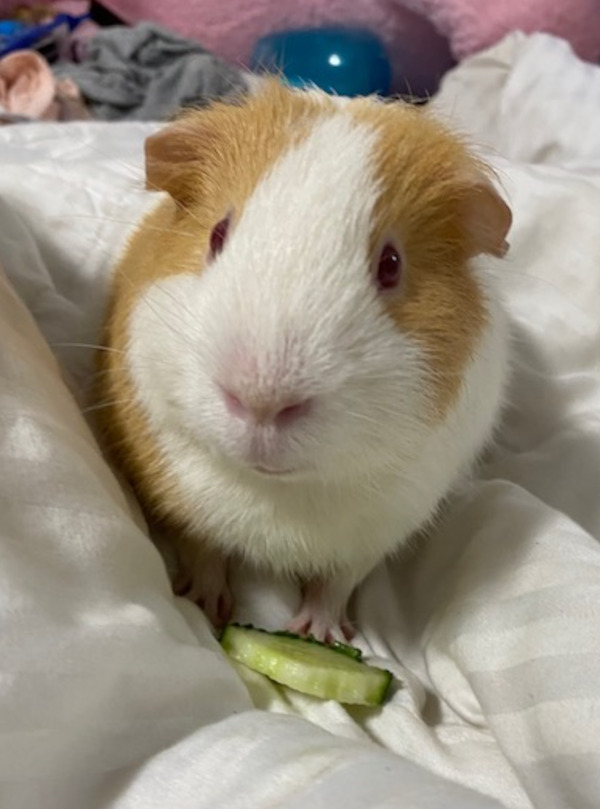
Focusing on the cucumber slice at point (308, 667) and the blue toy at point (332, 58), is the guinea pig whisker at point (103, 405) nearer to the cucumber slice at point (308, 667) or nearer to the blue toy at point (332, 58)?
Result: the cucumber slice at point (308, 667)

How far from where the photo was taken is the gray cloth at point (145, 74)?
2.23 metres

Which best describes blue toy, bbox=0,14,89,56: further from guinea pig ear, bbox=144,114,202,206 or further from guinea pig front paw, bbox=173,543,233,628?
guinea pig front paw, bbox=173,543,233,628

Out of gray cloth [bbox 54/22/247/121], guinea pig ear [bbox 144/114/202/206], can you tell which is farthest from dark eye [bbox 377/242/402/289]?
gray cloth [bbox 54/22/247/121]

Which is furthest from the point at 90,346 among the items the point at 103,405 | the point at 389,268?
the point at 389,268

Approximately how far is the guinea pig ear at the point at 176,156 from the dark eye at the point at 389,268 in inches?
9.2

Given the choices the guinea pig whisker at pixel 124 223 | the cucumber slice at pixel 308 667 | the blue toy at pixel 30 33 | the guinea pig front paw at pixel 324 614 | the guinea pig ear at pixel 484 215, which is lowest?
the guinea pig front paw at pixel 324 614

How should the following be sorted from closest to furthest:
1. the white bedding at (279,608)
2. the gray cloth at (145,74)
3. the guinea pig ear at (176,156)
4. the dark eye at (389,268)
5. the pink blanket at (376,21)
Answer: the white bedding at (279,608), the dark eye at (389,268), the guinea pig ear at (176,156), the gray cloth at (145,74), the pink blanket at (376,21)

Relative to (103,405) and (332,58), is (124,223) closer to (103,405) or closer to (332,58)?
(103,405)

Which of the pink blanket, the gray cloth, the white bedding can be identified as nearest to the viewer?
the white bedding

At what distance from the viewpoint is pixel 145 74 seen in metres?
2.30

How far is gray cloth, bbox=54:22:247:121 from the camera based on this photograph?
2.23 metres

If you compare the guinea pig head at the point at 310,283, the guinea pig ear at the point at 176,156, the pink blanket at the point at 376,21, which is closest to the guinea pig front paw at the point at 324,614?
the guinea pig head at the point at 310,283

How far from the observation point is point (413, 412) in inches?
37.1

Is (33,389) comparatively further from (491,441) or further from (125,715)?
(491,441)
